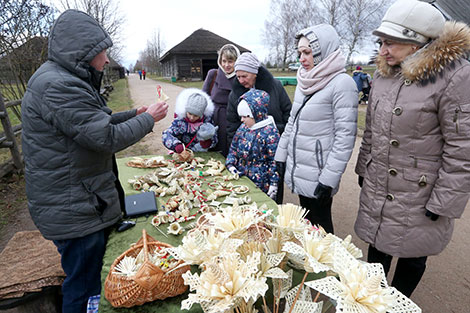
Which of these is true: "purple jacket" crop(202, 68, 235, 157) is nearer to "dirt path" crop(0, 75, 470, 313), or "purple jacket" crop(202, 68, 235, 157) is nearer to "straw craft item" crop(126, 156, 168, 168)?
"straw craft item" crop(126, 156, 168, 168)

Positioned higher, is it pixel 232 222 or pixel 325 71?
pixel 325 71

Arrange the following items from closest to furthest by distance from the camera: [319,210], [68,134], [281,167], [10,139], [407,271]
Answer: [68,134] → [407,271] → [319,210] → [281,167] → [10,139]

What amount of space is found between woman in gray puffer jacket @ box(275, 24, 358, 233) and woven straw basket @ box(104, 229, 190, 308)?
1226mm

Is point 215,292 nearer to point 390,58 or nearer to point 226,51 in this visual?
point 390,58

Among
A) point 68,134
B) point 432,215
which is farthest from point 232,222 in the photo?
point 432,215

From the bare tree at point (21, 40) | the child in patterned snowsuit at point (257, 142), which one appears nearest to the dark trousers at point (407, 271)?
the child in patterned snowsuit at point (257, 142)

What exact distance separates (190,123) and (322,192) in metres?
1.62

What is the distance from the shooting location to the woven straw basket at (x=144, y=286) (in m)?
1.04

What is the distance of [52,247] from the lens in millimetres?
1926

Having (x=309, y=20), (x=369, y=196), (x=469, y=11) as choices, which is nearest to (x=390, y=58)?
(x=369, y=196)

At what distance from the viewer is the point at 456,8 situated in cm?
1227

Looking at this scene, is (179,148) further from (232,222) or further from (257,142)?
(232,222)

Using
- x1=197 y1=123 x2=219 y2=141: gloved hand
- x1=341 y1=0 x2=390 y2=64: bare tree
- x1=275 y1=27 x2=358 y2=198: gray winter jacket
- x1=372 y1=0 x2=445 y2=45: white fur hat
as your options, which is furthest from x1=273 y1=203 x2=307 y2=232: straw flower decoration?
x1=341 y1=0 x2=390 y2=64: bare tree

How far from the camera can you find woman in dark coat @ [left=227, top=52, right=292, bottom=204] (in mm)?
2658
